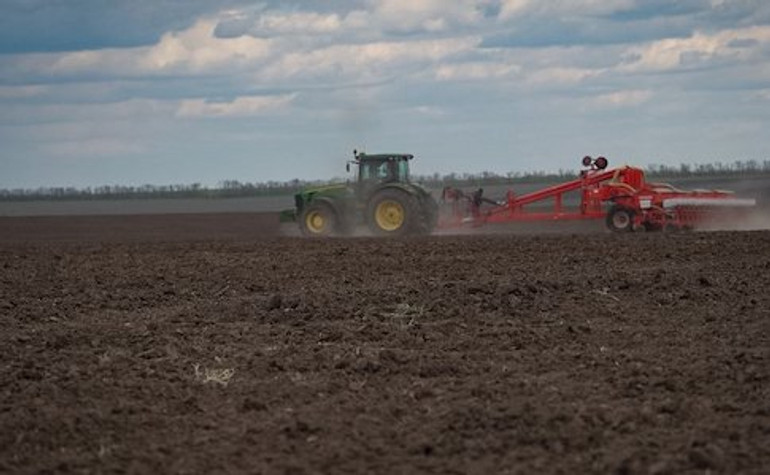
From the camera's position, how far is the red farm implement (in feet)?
89.9

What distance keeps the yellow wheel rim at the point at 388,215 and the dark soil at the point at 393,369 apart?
9.41 metres

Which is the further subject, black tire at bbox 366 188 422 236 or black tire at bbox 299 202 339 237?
black tire at bbox 299 202 339 237

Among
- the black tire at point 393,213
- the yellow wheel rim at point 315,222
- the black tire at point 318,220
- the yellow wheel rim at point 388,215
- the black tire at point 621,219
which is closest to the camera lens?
the black tire at point 621,219

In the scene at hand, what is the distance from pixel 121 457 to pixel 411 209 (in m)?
20.8

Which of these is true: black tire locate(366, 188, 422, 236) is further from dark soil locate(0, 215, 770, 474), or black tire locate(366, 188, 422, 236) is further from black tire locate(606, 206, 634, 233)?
dark soil locate(0, 215, 770, 474)

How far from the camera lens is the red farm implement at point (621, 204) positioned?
27406 mm

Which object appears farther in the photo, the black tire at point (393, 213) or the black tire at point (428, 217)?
the black tire at point (428, 217)

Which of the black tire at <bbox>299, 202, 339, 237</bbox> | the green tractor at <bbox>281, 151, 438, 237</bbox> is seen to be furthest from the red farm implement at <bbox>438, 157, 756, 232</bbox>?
the black tire at <bbox>299, 202, 339, 237</bbox>

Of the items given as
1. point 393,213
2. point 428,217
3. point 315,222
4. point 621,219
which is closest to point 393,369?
point 621,219

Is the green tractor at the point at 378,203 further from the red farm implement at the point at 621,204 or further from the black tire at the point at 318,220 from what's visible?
the red farm implement at the point at 621,204

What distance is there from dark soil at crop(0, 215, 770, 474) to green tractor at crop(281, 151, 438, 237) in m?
9.25

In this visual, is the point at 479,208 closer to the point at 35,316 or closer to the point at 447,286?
the point at 447,286

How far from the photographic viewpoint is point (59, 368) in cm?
1006

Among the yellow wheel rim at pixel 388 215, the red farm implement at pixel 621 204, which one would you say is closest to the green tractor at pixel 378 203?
the yellow wheel rim at pixel 388 215
